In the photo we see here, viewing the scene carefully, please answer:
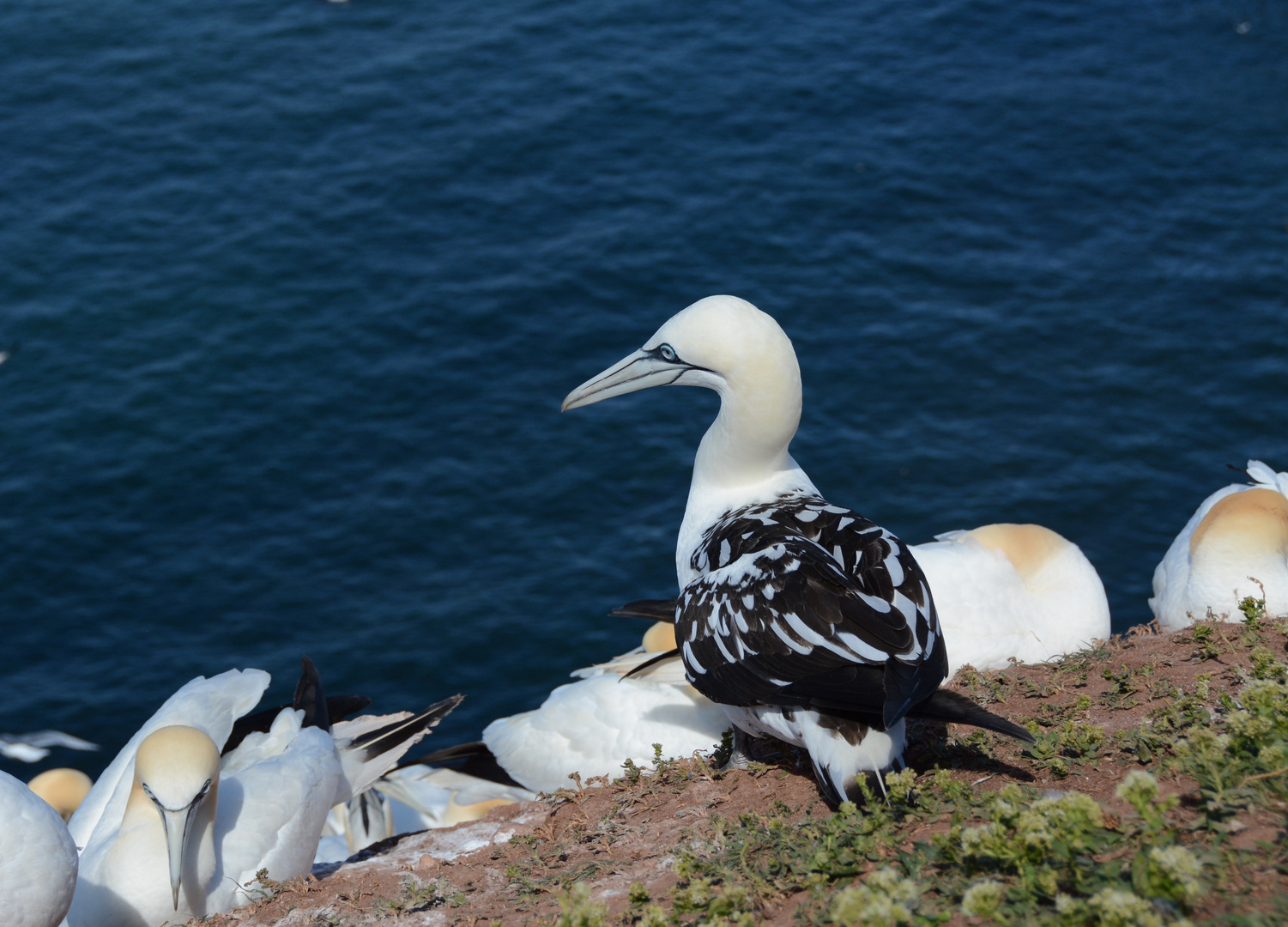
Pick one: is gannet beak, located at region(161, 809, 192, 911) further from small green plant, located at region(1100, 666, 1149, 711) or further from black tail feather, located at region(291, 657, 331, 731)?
small green plant, located at region(1100, 666, 1149, 711)

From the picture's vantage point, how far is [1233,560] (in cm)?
795

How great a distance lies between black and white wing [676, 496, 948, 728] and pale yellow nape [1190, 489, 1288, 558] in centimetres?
396

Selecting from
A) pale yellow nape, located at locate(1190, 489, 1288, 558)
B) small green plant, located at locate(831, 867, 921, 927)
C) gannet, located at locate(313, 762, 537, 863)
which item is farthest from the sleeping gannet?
pale yellow nape, located at locate(1190, 489, 1288, 558)

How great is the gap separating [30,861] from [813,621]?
3.23 meters

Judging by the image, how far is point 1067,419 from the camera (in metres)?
16.1

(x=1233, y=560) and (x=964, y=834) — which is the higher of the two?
(x=964, y=834)

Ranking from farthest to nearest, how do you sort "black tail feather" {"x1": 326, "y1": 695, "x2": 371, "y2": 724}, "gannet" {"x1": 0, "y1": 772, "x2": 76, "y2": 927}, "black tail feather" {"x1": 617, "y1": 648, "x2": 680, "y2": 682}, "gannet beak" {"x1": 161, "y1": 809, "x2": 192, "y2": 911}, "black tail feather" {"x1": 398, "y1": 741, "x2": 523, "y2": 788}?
"black tail feather" {"x1": 398, "y1": 741, "x2": 523, "y2": 788}
"black tail feather" {"x1": 326, "y1": 695, "x2": 371, "y2": 724}
"black tail feather" {"x1": 617, "y1": 648, "x2": 680, "y2": 682}
"gannet beak" {"x1": 161, "y1": 809, "x2": 192, "y2": 911}
"gannet" {"x1": 0, "y1": 772, "x2": 76, "y2": 927}

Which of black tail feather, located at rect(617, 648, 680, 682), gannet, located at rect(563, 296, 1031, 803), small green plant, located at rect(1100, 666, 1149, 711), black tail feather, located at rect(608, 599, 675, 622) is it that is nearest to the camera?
gannet, located at rect(563, 296, 1031, 803)

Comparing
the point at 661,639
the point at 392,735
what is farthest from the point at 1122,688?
the point at 392,735

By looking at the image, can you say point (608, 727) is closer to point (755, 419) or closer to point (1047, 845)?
point (755, 419)

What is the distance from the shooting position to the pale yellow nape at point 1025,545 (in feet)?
26.0

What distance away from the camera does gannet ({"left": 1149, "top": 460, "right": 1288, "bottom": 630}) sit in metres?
7.84

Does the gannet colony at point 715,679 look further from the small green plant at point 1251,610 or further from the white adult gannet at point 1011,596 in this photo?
the small green plant at point 1251,610

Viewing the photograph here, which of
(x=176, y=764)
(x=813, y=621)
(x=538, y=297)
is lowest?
(x=176, y=764)
